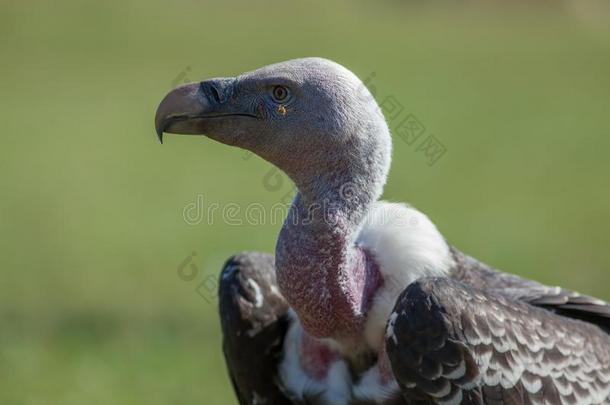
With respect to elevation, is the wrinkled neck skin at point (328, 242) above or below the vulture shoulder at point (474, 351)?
above

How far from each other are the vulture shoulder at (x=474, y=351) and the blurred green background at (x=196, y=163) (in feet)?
7.20

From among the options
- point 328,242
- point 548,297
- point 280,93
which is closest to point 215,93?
point 280,93

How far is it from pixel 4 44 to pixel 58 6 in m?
3.46

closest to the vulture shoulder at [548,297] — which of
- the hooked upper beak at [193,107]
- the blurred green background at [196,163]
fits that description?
the hooked upper beak at [193,107]

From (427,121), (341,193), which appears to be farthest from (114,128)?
(341,193)

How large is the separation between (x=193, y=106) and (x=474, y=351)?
56.1 inches

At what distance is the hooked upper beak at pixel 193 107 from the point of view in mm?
4387

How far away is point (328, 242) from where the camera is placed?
15.0 feet

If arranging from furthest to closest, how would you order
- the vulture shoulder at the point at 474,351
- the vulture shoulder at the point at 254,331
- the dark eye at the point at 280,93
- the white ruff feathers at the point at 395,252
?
the vulture shoulder at the point at 254,331
the white ruff feathers at the point at 395,252
the dark eye at the point at 280,93
the vulture shoulder at the point at 474,351

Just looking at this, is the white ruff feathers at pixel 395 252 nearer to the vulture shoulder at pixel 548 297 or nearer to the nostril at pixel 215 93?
the vulture shoulder at pixel 548 297

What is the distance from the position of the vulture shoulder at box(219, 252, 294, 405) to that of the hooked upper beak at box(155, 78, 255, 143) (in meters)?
1.05

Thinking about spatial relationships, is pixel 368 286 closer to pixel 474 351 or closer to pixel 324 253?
pixel 324 253

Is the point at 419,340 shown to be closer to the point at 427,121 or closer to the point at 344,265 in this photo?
the point at 344,265

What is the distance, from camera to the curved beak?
14.4ft
